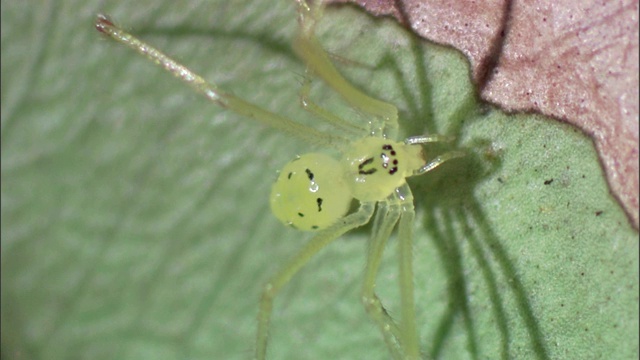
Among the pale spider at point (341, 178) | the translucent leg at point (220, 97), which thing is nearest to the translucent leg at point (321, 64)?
the pale spider at point (341, 178)

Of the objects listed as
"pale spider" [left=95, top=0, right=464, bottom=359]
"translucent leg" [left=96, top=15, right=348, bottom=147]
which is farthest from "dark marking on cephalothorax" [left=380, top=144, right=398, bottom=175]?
"translucent leg" [left=96, top=15, right=348, bottom=147]

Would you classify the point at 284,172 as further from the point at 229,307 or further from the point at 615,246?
the point at 615,246

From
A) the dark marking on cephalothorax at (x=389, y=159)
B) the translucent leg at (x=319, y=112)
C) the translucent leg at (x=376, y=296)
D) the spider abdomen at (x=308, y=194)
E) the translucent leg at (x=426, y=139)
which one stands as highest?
the translucent leg at (x=319, y=112)

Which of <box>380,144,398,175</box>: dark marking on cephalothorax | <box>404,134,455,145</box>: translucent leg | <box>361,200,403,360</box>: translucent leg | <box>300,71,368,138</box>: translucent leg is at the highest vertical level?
<box>300,71,368,138</box>: translucent leg

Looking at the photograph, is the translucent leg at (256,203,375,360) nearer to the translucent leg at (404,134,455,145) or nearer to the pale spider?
the pale spider

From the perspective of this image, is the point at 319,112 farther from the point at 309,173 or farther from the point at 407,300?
the point at 407,300

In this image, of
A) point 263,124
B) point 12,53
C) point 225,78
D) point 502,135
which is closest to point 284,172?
point 263,124

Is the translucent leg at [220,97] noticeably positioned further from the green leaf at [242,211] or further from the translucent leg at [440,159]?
the translucent leg at [440,159]
